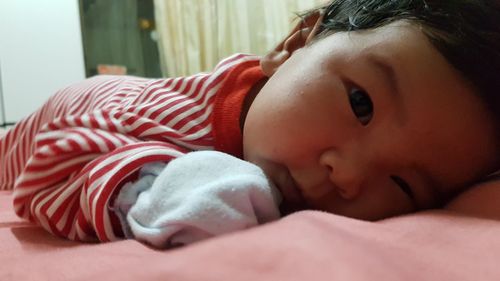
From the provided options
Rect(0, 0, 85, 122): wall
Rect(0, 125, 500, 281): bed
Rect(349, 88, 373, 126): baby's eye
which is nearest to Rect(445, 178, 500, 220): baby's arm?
Rect(0, 125, 500, 281): bed

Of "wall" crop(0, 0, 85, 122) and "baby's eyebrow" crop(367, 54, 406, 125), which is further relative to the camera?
"wall" crop(0, 0, 85, 122)

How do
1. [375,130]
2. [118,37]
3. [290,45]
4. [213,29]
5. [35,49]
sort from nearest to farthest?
[375,130]
[290,45]
[35,49]
[213,29]
[118,37]

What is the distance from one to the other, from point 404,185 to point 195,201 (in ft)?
0.97

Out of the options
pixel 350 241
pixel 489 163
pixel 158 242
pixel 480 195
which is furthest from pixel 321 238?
pixel 489 163

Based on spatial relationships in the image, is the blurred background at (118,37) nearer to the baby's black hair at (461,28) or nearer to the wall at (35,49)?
the wall at (35,49)

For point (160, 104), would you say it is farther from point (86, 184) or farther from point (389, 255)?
point (389, 255)

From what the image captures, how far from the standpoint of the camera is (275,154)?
2.18 feet

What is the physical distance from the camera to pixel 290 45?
0.88 meters

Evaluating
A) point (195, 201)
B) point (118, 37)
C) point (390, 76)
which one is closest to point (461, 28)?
point (390, 76)

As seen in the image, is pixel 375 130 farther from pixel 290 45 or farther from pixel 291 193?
pixel 290 45

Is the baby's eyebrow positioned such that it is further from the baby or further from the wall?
the wall

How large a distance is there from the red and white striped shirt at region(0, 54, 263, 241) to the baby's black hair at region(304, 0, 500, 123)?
215mm

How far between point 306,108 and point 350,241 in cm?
28

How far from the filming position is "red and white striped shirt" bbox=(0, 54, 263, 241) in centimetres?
65
